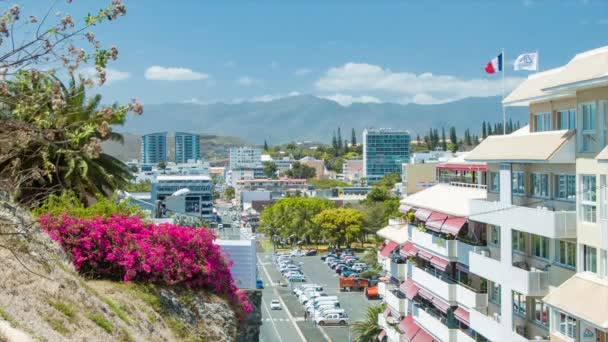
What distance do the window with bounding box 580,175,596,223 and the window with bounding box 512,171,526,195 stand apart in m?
3.53

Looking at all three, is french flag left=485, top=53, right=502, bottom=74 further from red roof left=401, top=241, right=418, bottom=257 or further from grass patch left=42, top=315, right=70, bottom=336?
grass patch left=42, top=315, right=70, bottom=336

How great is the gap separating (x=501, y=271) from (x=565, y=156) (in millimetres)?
3965

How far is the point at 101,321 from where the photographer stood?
470 inches

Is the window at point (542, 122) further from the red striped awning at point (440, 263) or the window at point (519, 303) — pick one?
the red striped awning at point (440, 263)

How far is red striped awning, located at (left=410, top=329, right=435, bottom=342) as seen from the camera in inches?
1001

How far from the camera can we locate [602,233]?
14.3 m

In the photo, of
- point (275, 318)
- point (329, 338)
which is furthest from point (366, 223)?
point (329, 338)

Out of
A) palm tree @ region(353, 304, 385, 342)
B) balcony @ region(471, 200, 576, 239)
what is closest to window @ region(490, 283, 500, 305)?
balcony @ region(471, 200, 576, 239)

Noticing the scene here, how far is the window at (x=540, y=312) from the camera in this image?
57.3 ft

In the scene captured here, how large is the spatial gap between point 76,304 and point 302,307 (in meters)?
52.5

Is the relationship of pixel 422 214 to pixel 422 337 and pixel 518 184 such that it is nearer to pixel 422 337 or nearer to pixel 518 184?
pixel 422 337

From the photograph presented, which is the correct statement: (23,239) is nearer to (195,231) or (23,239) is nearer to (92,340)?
(92,340)

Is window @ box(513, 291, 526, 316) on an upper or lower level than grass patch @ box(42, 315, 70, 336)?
lower

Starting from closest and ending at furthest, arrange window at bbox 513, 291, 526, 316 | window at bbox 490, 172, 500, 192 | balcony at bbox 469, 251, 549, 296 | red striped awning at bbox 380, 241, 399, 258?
balcony at bbox 469, 251, 549, 296, window at bbox 513, 291, 526, 316, window at bbox 490, 172, 500, 192, red striped awning at bbox 380, 241, 399, 258
